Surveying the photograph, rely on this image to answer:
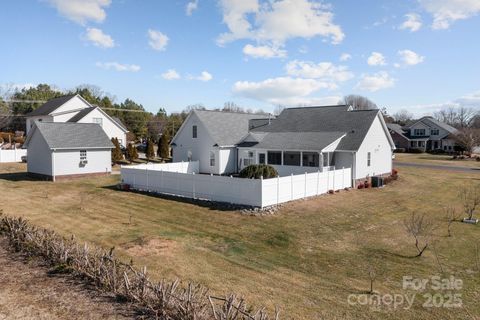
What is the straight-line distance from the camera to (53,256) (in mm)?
9750

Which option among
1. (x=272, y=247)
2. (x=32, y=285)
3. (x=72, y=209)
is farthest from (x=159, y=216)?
(x=32, y=285)

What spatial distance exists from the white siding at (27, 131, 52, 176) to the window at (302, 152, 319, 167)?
21538 millimetres

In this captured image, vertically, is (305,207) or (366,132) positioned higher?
(366,132)

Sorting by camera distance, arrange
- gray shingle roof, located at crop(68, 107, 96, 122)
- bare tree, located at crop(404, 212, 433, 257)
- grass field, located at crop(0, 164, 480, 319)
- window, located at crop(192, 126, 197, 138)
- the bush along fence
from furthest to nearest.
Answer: gray shingle roof, located at crop(68, 107, 96, 122) < window, located at crop(192, 126, 197, 138) < bare tree, located at crop(404, 212, 433, 257) < grass field, located at crop(0, 164, 480, 319) < the bush along fence

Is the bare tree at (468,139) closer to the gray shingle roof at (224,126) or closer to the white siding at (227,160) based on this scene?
the gray shingle roof at (224,126)

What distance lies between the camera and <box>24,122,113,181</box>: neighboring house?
100ft

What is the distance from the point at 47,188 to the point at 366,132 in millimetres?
25556

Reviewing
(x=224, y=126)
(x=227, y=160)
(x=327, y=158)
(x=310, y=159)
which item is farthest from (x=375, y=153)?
(x=224, y=126)

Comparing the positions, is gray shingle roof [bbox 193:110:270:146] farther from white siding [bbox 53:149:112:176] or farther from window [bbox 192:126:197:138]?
white siding [bbox 53:149:112:176]

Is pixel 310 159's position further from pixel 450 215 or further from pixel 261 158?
pixel 450 215

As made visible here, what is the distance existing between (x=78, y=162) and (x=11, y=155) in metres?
19.9

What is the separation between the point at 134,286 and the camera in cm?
785

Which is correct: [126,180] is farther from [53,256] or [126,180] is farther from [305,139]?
[53,256]

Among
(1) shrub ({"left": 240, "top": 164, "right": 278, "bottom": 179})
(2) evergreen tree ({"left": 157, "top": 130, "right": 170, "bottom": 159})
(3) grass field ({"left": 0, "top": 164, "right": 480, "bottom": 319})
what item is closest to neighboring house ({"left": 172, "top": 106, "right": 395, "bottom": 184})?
(3) grass field ({"left": 0, "top": 164, "right": 480, "bottom": 319})
